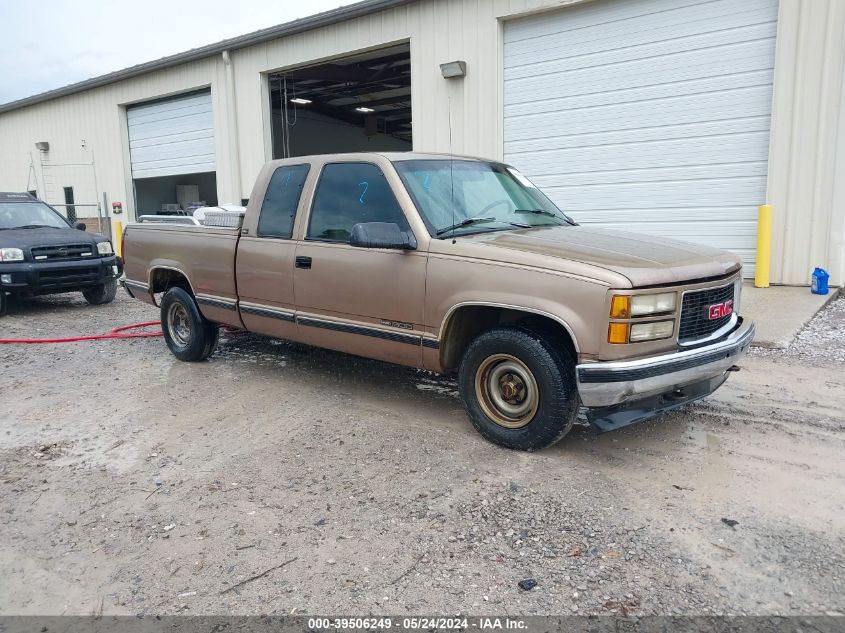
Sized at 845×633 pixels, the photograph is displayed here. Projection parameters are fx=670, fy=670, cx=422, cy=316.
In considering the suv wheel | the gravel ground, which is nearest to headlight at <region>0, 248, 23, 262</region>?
the suv wheel

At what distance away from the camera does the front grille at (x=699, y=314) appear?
395 centimetres

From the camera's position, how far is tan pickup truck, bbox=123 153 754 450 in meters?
3.77

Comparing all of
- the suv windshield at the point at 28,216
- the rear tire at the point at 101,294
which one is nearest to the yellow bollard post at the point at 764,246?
the rear tire at the point at 101,294

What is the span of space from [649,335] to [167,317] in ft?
16.4

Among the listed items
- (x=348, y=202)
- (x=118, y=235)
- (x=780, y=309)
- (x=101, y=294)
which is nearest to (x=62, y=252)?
(x=101, y=294)

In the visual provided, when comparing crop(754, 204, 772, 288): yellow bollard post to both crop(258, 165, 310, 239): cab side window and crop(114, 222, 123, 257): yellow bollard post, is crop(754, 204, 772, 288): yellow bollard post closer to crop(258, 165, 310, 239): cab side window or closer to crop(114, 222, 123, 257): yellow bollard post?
crop(258, 165, 310, 239): cab side window

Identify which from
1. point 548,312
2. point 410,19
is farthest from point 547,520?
point 410,19

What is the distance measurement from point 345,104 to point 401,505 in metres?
23.0

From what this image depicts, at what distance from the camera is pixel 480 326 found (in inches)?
180

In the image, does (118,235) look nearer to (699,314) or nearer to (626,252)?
(626,252)

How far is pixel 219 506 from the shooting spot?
143 inches

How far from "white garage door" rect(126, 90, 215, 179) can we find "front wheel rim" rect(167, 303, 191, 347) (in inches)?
448

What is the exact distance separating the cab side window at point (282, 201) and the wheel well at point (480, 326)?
1770 millimetres

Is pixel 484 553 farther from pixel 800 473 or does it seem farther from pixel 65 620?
pixel 800 473
